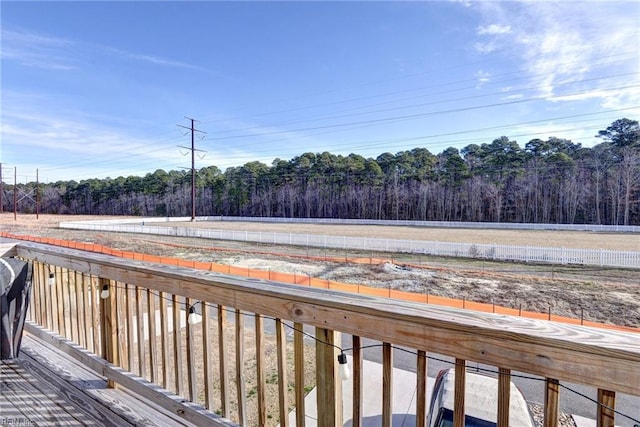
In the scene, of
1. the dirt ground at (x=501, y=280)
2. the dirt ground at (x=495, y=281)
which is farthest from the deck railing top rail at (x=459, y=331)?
the dirt ground at (x=501, y=280)

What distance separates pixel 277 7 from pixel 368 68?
52.5 ft

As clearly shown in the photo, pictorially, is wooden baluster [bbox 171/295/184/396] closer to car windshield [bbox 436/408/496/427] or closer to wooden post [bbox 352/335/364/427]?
wooden post [bbox 352/335/364/427]

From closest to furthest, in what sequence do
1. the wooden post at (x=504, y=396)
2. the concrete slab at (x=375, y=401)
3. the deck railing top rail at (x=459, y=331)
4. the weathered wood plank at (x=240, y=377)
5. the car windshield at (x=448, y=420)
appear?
the deck railing top rail at (x=459, y=331) < the wooden post at (x=504, y=396) < the weathered wood plank at (x=240, y=377) < the car windshield at (x=448, y=420) < the concrete slab at (x=375, y=401)

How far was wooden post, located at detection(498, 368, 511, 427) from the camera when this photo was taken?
30.2 inches

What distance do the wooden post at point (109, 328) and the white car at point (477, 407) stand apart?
2120 millimetres

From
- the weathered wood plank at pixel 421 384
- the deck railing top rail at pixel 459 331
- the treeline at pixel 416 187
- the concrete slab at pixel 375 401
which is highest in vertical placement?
the treeline at pixel 416 187

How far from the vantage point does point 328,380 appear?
3.35 feet

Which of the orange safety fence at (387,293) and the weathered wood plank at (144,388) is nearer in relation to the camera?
the weathered wood plank at (144,388)

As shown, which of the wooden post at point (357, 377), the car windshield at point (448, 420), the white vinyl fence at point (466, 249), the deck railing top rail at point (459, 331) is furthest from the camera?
the white vinyl fence at point (466, 249)

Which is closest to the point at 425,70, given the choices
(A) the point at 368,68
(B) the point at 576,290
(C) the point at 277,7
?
(A) the point at 368,68

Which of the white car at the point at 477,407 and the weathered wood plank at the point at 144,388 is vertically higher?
the weathered wood plank at the point at 144,388

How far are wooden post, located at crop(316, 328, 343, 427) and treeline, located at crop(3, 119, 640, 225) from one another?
125 ft

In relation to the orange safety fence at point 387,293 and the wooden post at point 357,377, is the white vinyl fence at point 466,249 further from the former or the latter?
the wooden post at point 357,377

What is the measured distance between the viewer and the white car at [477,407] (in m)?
2.22
